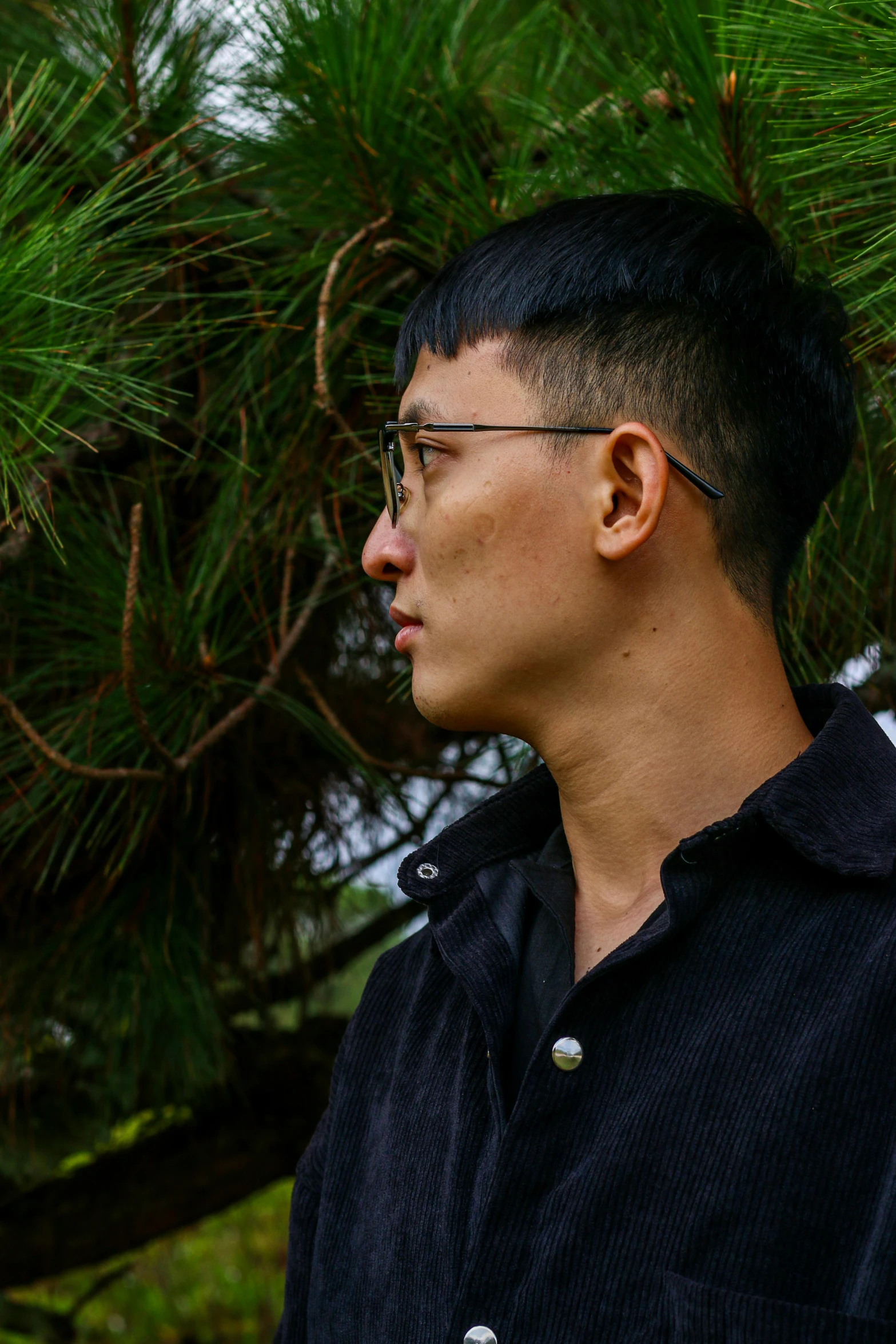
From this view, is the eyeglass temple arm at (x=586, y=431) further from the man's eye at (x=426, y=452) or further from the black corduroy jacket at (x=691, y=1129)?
the black corduroy jacket at (x=691, y=1129)

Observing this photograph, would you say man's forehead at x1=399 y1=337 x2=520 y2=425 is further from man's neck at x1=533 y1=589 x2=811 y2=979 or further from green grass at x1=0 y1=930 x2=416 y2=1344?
green grass at x1=0 y1=930 x2=416 y2=1344

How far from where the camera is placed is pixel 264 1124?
5.60 ft

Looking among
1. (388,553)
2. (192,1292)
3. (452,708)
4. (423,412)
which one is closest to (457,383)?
(423,412)

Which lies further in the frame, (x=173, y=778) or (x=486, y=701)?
(x=173, y=778)

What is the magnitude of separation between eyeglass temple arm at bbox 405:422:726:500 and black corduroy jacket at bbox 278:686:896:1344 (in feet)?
0.57

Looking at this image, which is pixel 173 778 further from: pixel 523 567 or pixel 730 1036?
pixel 730 1036

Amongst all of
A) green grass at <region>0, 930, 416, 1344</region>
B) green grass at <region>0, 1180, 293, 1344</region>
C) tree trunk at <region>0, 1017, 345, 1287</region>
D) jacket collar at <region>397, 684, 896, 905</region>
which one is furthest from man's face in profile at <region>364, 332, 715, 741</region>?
green grass at <region>0, 1180, 293, 1344</region>

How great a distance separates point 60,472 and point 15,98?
0.37 m

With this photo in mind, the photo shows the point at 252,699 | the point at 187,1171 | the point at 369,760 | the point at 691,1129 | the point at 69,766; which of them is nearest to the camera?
the point at 691,1129

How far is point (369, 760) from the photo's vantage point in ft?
3.91

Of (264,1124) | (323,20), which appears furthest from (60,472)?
(264,1124)

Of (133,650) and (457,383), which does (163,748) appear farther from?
(457,383)

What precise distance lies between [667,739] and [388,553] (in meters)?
0.25

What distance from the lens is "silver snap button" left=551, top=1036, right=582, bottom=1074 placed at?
0.72 meters
